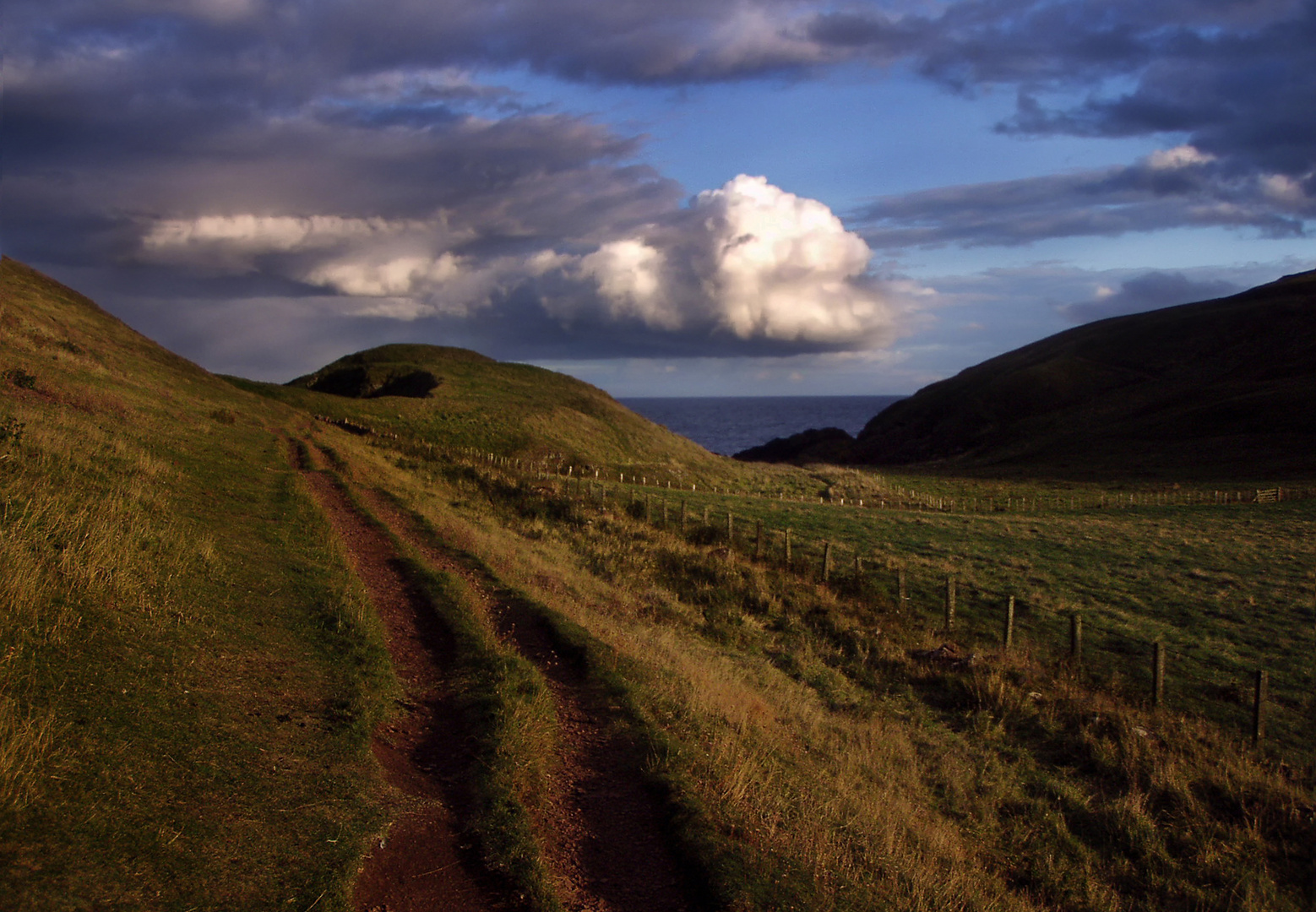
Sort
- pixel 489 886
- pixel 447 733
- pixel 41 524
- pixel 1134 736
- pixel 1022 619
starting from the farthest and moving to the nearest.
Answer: pixel 1022 619, pixel 1134 736, pixel 41 524, pixel 447 733, pixel 489 886

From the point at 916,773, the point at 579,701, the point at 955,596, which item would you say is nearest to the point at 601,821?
the point at 579,701

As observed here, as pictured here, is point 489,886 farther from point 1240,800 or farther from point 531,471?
point 531,471

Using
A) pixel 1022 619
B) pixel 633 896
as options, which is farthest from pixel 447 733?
pixel 1022 619

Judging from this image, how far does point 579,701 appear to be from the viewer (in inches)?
395

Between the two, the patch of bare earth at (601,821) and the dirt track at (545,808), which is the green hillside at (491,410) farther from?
the patch of bare earth at (601,821)

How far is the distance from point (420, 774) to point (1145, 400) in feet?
405

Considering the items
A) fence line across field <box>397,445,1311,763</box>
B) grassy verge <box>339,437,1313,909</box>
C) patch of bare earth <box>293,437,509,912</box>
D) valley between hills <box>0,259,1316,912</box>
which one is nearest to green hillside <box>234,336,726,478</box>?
fence line across field <box>397,445,1311,763</box>

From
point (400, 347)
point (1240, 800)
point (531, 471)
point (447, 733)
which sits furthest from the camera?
point (400, 347)

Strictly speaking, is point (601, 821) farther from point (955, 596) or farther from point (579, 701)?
point (955, 596)

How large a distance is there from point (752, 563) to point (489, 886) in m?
19.4

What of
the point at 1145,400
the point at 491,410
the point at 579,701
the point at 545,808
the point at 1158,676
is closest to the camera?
the point at 545,808

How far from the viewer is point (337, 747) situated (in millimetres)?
7426

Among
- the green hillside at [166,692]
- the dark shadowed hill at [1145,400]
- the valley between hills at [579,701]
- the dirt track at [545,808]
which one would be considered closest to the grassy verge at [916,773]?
the valley between hills at [579,701]

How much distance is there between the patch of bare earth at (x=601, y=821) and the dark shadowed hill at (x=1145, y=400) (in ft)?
235
